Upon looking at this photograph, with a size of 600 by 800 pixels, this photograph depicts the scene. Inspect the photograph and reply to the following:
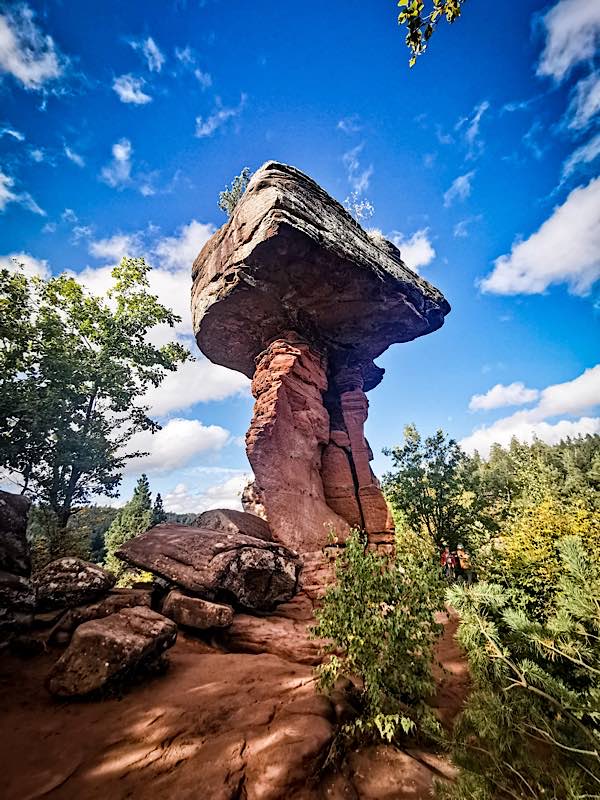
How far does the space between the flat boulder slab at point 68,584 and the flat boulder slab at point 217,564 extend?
4.25ft

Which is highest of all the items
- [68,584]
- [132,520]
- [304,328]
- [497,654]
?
[304,328]

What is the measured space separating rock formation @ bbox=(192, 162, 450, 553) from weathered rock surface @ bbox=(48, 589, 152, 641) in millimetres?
4905

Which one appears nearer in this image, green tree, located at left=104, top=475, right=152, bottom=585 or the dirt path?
the dirt path

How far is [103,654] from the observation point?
17.3 feet

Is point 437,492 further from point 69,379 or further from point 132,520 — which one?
point 132,520

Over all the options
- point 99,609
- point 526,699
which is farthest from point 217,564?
point 526,699

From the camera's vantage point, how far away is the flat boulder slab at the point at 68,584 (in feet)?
23.7

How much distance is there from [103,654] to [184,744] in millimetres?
2028

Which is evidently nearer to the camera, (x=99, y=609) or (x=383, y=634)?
(x=383, y=634)

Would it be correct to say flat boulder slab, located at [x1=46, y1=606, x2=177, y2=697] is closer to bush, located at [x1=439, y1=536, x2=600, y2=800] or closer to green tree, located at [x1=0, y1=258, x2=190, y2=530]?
bush, located at [x1=439, y1=536, x2=600, y2=800]

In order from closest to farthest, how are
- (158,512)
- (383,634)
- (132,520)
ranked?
(383,634) < (132,520) < (158,512)

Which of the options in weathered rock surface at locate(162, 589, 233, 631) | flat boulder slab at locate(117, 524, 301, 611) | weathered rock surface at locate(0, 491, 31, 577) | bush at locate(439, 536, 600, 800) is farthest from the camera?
flat boulder slab at locate(117, 524, 301, 611)

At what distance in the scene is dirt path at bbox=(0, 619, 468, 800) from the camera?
3492mm

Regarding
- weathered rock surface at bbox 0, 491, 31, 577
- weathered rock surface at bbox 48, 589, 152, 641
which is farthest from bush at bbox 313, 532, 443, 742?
weathered rock surface at bbox 0, 491, 31, 577
